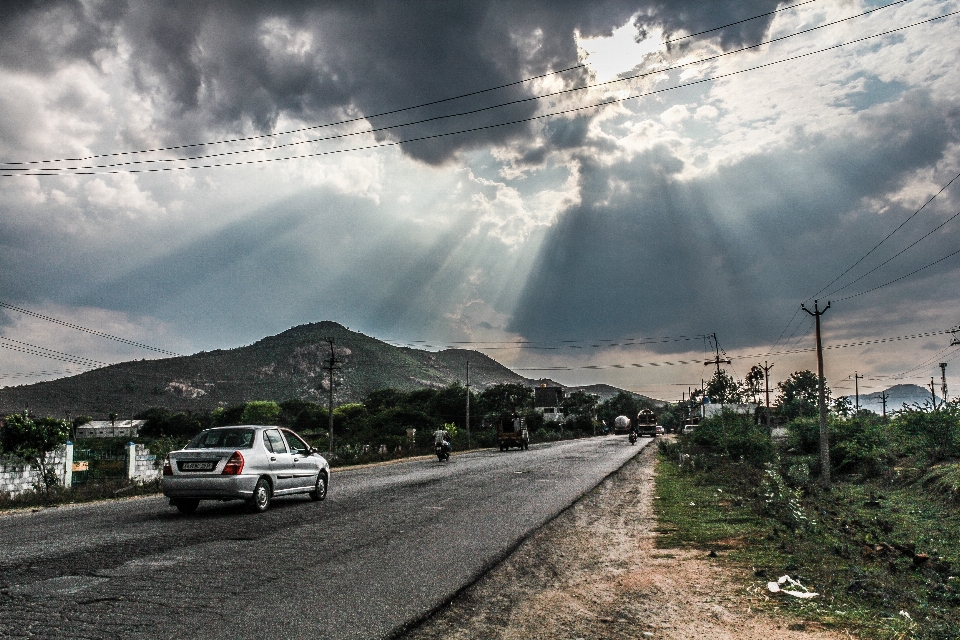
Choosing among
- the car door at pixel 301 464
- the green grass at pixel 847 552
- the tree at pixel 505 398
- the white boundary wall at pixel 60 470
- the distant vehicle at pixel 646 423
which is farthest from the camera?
the tree at pixel 505 398

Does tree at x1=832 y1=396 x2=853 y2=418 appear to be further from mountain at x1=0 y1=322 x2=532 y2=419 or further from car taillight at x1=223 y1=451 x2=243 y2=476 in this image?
mountain at x1=0 y1=322 x2=532 y2=419

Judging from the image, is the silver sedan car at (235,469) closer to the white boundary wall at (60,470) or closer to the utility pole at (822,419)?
the white boundary wall at (60,470)

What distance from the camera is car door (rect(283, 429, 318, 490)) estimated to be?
577 inches

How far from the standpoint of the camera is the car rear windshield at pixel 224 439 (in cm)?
1329

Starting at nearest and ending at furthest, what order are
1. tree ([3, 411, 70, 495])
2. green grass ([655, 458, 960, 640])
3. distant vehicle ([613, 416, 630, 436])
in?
green grass ([655, 458, 960, 640])
tree ([3, 411, 70, 495])
distant vehicle ([613, 416, 630, 436])

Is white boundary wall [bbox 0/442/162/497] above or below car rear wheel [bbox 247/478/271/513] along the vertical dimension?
below

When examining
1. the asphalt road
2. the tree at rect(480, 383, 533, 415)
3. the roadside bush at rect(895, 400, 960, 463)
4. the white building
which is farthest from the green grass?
the white building

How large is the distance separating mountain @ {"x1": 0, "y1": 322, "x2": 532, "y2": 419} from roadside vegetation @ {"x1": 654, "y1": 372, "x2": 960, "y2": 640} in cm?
12374

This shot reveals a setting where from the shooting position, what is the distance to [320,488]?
1559 centimetres

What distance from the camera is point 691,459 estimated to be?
3120cm

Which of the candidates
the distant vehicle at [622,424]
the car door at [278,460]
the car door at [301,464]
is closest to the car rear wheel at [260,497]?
the car door at [278,460]

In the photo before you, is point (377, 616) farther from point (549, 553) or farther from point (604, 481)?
point (604, 481)

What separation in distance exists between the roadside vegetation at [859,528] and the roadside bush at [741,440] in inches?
147

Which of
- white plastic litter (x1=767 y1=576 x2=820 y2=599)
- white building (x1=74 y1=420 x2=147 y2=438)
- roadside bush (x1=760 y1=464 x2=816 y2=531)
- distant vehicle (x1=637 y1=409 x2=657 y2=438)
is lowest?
white building (x1=74 y1=420 x2=147 y2=438)
